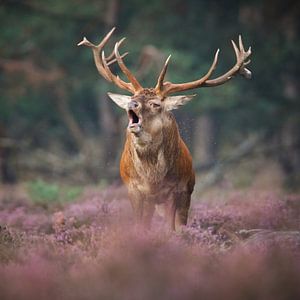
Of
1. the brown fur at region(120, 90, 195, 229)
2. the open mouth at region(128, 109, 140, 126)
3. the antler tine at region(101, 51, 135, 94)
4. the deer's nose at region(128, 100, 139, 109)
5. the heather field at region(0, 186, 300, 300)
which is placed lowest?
the heather field at region(0, 186, 300, 300)

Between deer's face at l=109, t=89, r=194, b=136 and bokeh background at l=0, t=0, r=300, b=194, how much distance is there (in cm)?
1155

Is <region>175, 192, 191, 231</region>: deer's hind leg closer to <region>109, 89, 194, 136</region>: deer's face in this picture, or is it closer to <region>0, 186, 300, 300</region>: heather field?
<region>0, 186, 300, 300</region>: heather field

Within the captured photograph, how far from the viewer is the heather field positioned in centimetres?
504

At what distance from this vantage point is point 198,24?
2364 centimetres

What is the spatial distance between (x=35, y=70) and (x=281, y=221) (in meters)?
12.8

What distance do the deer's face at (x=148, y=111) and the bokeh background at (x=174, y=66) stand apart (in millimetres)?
11551

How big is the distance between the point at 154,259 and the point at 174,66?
15541 mm

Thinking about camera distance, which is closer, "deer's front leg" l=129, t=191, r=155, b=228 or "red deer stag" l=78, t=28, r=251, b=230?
"red deer stag" l=78, t=28, r=251, b=230

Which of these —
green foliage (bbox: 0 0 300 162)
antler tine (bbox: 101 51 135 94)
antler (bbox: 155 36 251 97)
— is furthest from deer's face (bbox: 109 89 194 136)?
green foliage (bbox: 0 0 300 162)

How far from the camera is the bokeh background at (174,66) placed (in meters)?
21.0

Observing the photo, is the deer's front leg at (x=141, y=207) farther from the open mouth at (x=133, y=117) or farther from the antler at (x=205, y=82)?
the antler at (x=205, y=82)

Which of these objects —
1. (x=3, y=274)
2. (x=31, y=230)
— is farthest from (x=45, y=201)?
(x=3, y=274)

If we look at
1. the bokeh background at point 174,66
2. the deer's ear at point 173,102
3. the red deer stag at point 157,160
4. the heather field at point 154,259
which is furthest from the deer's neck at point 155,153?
the bokeh background at point 174,66

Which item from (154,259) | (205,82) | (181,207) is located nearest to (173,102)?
(205,82)
